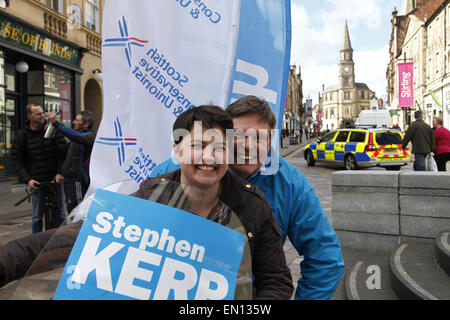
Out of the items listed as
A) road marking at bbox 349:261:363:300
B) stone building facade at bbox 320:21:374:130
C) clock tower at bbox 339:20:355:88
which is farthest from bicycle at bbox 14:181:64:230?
clock tower at bbox 339:20:355:88

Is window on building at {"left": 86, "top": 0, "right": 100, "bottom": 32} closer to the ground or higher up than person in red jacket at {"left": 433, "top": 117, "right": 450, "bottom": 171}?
higher up

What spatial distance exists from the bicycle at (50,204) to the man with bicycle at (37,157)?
4 centimetres

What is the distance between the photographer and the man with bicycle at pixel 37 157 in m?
5.16

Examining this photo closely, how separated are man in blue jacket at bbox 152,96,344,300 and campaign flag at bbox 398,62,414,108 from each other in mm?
28733

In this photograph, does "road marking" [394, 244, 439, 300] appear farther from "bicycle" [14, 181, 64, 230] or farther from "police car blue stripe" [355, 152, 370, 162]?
"police car blue stripe" [355, 152, 370, 162]

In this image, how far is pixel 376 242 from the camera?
5.30m

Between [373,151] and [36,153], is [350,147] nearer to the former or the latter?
[373,151]

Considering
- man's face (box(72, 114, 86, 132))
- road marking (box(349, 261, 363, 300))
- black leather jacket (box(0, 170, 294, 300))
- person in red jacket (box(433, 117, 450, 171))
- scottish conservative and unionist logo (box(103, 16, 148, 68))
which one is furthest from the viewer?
person in red jacket (box(433, 117, 450, 171))

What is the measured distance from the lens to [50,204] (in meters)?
5.38

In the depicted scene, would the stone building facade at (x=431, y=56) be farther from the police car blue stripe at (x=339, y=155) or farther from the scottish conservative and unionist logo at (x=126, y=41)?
the scottish conservative and unionist logo at (x=126, y=41)

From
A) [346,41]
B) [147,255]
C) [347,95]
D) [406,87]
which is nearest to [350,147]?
[147,255]

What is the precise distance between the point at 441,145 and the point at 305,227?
9.40m

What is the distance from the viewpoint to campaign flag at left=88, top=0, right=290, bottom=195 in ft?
6.93
